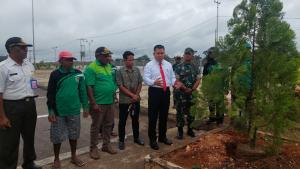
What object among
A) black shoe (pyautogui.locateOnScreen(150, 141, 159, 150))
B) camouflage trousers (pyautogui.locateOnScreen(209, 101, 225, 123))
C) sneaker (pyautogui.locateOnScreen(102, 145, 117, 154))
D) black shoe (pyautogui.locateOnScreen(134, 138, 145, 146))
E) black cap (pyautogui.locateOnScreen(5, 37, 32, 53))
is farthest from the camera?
black shoe (pyautogui.locateOnScreen(134, 138, 145, 146))

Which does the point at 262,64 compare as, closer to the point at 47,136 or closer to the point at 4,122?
the point at 4,122

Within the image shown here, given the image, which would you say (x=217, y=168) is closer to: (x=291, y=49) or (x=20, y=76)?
(x=291, y=49)

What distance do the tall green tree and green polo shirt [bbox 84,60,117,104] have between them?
75.2 inches

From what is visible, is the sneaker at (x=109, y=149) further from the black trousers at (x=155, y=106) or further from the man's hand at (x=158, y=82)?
the man's hand at (x=158, y=82)

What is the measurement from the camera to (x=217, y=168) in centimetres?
447

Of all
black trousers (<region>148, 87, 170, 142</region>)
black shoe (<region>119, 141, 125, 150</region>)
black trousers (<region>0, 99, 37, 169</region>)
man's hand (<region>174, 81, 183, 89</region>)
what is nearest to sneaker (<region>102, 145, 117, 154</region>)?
black shoe (<region>119, 141, 125, 150</region>)

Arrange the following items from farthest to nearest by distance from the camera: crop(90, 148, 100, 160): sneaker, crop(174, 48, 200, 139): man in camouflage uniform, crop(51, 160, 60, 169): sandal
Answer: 1. crop(174, 48, 200, 139): man in camouflage uniform
2. crop(90, 148, 100, 160): sneaker
3. crop(51, 160, 60, 169): sandal

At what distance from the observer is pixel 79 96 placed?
506cm

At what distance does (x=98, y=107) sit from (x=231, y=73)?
2.19 meters

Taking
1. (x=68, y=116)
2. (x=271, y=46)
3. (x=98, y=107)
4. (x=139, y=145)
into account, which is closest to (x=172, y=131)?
(x=139, y=145)

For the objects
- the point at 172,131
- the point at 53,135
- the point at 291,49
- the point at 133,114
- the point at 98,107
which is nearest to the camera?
the point at 291,49

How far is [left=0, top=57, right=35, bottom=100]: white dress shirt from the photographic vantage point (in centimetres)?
423

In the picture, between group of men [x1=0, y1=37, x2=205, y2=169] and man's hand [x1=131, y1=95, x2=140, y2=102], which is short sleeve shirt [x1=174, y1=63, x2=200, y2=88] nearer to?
group of men [x1=0, y1=37, x2=205, y2=169]

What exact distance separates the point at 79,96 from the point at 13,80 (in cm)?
105
